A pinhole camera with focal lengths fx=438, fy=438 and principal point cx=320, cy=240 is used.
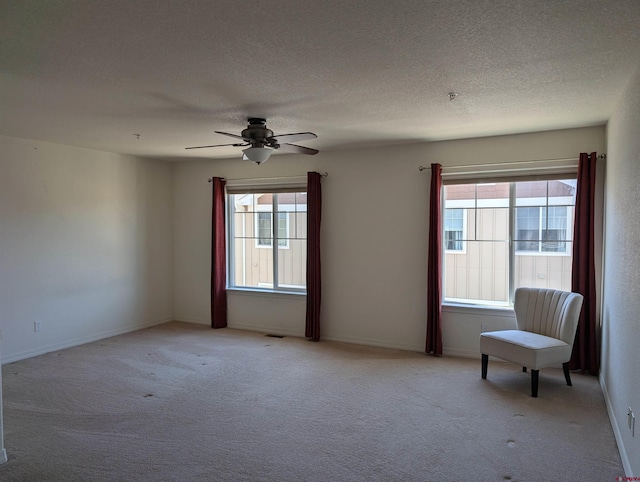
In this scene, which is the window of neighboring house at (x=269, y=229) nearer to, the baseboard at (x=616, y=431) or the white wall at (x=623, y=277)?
the white wall at (x=623, y=277)

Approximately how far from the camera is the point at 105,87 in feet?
10.0

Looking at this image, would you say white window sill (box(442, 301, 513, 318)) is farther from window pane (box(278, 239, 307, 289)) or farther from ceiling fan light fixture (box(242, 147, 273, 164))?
ceiling fan light fixture (box(242, 147, 273, 164))

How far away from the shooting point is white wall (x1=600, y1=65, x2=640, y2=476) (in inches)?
101

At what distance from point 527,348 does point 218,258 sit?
4.22m

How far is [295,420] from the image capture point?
3385mm

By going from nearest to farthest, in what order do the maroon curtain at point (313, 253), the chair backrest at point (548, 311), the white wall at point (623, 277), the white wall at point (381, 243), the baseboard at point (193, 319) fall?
the white wall at point (623, 277) → the chair backrest at point (548, 311) → the white wall at point (381, 243) → the maroon curtain at point (313, 253) → the baseboard at point (193, 319)

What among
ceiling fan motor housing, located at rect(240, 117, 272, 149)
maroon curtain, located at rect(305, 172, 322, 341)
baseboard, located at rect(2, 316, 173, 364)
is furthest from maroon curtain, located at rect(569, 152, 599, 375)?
baseboard, located at rect(2, 316, 173, 364)

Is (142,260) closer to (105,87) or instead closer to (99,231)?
(99,231)

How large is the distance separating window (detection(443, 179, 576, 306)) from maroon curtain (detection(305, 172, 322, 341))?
1582 mm

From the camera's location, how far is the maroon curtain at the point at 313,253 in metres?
5.66

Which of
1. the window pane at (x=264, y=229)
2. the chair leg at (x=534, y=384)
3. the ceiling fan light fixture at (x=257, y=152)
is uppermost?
the ceiling fan light fixture at (x=257, y=152)

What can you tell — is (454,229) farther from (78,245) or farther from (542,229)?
(78,245)

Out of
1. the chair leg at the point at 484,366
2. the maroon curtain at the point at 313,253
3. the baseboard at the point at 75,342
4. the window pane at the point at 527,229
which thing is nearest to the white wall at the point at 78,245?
the baseboard at the point at 75,342

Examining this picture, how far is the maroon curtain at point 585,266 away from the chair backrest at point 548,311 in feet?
1.01
